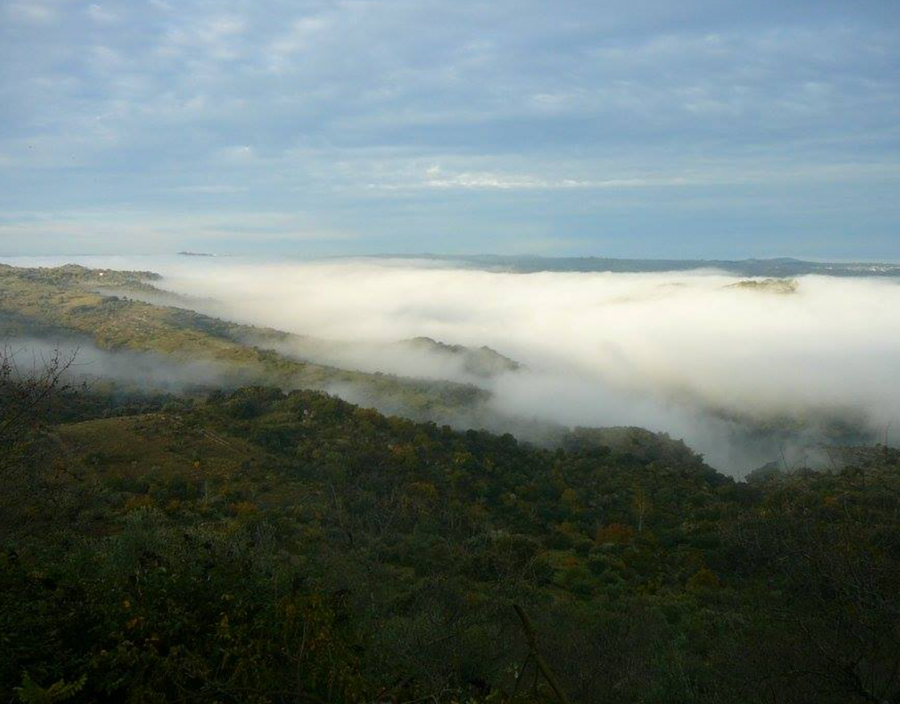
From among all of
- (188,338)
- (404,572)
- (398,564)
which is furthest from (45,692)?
(188,338)

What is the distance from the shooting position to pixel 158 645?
202 inches

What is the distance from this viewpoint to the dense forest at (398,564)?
524cm

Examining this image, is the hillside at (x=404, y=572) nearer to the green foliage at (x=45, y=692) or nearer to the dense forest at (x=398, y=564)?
the dense forest at (x=398, y=564)

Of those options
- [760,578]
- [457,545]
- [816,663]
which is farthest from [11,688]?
[760,578]

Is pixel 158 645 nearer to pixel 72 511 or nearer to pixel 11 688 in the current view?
pixel 11 688

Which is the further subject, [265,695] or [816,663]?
[816,663]

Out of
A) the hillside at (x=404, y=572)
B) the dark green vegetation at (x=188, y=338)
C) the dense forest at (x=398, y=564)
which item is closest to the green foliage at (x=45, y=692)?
the dense forest at (x=398, y=564)

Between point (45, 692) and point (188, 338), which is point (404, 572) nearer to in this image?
point (45, 692)

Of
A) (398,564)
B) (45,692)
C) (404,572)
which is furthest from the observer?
(398,564)

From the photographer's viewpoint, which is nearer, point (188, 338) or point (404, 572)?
point (404, 572)

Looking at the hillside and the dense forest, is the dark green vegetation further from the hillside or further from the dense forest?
the hillside

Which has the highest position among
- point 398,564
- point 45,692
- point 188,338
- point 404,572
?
point 45,692

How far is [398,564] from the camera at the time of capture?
17797 mm

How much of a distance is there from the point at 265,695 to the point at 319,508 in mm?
18354
